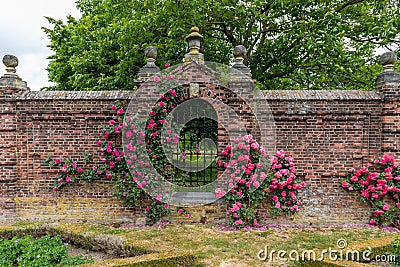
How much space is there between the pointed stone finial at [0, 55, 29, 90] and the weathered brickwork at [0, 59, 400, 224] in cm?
10

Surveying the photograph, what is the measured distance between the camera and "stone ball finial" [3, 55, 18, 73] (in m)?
5.89

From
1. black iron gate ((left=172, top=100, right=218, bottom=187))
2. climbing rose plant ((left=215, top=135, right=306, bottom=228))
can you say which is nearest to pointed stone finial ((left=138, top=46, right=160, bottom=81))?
black iron gate ((left=172, top=100, right=218, bottom=187))

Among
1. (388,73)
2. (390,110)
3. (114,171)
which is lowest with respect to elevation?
(114,171)

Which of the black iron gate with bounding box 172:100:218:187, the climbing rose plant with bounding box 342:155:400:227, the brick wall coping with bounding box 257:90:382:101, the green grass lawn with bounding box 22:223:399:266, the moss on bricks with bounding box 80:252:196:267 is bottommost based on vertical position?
the green grass lawn with bounding box 22:223:399:266

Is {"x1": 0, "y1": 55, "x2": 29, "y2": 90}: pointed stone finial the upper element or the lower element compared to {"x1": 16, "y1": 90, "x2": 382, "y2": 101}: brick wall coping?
upper

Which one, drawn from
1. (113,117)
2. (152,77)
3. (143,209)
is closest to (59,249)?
(143,209)

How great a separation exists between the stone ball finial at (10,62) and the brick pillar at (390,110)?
23.0 ft

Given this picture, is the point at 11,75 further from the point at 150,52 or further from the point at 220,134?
the point at 220,134

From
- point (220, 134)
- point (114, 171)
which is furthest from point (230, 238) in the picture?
point (114, 171)

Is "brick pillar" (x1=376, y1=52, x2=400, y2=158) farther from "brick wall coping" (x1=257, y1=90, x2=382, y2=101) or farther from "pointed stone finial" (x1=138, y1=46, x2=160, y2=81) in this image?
"pointed stone finial" (x1=138, y1=46, x2=160, y2=81)

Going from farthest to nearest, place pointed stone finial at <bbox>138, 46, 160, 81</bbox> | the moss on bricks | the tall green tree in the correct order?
the tall green tree, pointed stone finial at <bbox>138, 46, 160, 81</bbox>, the moss on bricks

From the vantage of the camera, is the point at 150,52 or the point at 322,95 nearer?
the point at 322,95

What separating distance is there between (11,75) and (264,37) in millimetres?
6693

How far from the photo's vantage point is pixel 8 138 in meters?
5.95
